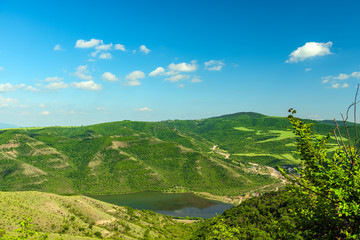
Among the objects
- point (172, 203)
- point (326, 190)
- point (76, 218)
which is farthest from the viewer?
point (172, 203)

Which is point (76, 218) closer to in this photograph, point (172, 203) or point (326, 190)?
point (326, 190)

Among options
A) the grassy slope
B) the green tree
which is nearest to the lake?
the grassy slope

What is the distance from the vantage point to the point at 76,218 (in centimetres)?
7400

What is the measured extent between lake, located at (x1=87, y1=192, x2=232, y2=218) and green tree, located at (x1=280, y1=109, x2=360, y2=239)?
135m

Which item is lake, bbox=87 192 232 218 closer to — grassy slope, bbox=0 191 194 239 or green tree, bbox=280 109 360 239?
grassy slope, bbox=0 191 194 239

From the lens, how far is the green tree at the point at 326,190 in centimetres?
1365

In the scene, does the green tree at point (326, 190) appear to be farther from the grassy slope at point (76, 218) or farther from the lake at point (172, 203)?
the lake at point (172, 203)

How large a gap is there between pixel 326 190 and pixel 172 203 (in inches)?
6356

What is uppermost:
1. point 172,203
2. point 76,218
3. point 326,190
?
Result: point 326,190

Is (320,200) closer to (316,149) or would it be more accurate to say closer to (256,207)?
(316,149)

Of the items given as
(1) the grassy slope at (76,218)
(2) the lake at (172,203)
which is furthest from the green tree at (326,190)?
(2) the lake at (172,203)

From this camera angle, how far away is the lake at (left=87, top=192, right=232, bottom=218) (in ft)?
475

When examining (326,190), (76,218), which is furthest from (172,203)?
(326,190)

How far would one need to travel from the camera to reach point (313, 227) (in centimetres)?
1489
